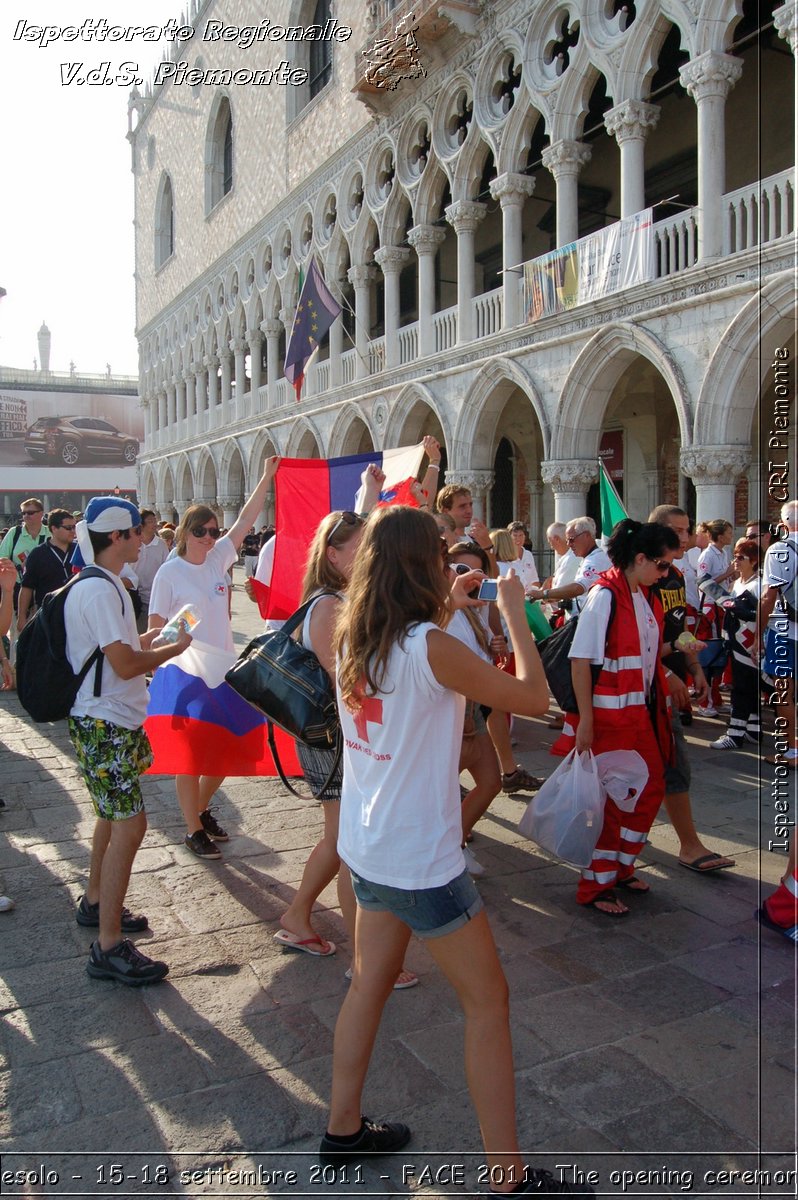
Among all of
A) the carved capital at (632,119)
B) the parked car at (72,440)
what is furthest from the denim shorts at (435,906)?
the parked car at (72,440)

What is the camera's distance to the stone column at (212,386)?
30.8 meters

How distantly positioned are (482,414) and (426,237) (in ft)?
13.7

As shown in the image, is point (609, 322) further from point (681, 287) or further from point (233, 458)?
point (233, 458)

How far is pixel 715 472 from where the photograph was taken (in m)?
10.9

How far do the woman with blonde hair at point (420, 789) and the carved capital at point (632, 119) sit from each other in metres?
11.9

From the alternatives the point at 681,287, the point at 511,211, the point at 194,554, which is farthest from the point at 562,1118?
the point at 511,211

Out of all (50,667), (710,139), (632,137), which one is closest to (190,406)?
(632,137)

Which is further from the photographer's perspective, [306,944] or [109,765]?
[306,944]

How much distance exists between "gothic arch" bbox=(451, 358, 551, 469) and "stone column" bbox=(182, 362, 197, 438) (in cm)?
1985

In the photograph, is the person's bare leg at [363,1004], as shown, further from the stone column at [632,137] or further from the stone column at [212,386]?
the stone column at [212,386]

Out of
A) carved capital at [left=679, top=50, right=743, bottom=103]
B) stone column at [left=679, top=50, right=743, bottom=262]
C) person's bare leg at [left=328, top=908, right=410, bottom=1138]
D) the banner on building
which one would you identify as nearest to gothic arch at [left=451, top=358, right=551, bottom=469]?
the banner on building

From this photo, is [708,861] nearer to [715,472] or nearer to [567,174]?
[715,472]

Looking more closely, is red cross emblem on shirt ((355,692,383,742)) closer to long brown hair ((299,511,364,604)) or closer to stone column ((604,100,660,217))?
long brown hair ((299,511,364,604))

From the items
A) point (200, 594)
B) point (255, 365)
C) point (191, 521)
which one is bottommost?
point (200, 594)
